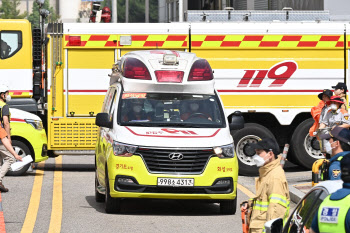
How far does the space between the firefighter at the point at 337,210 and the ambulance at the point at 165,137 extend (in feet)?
25.2

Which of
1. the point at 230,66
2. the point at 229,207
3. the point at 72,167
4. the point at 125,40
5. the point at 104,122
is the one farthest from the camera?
the point at 72,167

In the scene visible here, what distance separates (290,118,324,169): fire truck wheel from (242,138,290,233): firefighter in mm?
11350

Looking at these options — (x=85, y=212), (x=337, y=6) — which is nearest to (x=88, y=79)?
(x=85, y=212)

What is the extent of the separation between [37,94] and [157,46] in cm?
283

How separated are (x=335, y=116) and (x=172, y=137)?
9.99 ft

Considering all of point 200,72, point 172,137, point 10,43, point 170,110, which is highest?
point 10,43

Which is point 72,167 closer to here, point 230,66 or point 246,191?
point 230,66

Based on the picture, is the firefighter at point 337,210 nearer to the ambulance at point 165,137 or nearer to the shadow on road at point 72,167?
the ambulance at point 165,137

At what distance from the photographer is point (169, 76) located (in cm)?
1410

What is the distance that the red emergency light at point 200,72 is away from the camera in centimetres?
1417

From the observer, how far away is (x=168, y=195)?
42.3 ft

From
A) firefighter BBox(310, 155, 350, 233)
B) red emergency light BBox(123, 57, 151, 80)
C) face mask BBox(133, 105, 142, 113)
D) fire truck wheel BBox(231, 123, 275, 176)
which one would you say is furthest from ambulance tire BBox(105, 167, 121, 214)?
firefighter BBox(310, 155, 350, 233)

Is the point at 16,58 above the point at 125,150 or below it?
above

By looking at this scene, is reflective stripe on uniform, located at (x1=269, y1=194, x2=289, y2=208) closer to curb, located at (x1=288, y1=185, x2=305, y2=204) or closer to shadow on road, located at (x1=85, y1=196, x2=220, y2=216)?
shadow on road, located at (x1=85, y1=196, x2=220, y2=216)
